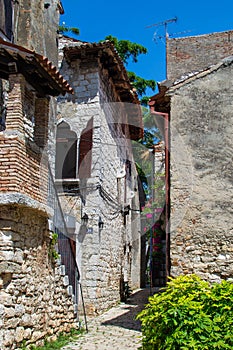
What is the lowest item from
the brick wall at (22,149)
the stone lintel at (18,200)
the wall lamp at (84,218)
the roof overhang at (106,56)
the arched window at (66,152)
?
the wall lamp at (84,218)

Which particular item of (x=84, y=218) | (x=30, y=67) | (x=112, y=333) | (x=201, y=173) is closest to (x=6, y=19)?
(x=30, y=67)

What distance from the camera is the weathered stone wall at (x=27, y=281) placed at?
19.2ft

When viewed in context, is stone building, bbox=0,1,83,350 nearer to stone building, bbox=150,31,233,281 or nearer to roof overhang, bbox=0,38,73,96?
roof overhang, bbox=0,38,73,96

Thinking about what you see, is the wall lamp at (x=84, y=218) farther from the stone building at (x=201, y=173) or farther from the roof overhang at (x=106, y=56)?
the roof overhang at (x=106, y=56)

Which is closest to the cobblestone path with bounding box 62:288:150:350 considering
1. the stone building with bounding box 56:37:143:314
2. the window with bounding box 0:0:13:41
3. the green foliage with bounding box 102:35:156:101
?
the stone building with bounding box 56:37:143:314

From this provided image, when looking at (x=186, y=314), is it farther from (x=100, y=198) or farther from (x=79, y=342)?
(x=100, y=198)

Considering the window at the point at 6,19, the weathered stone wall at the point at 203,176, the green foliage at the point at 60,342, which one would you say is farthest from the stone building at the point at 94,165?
the weathered stone wall at the point at 203,176

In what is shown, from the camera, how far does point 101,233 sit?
11.8 metres

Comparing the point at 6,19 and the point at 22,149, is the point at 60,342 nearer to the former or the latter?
the point at 22,149

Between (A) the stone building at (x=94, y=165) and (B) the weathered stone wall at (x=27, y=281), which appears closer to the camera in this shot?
(B) the weathered stone wall at (x=27, y=281)

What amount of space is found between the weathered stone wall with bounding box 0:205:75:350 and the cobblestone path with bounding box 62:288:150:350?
0.56m

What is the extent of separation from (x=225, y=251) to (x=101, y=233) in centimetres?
510

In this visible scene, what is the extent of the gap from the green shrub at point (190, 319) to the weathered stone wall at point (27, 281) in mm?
2122

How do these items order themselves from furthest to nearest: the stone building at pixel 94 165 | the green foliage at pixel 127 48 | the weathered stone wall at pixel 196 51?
the green foliage at pixel 127 48
the weathered stone wall at pixel 196 51
the stone building at pixel 94 165
